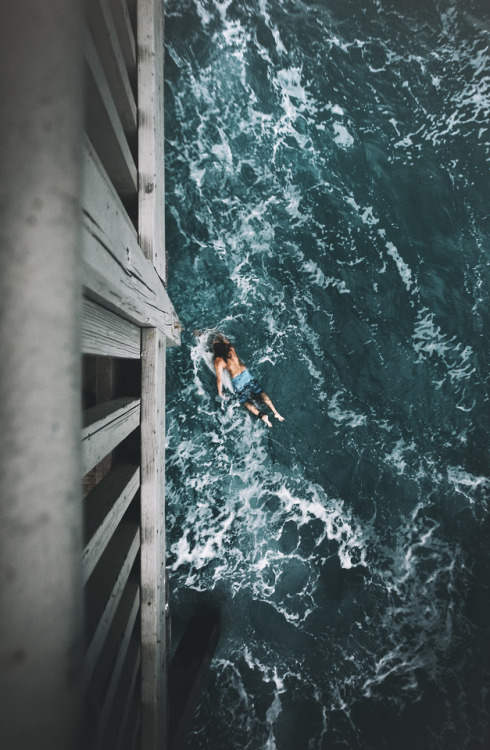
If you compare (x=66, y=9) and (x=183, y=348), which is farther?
(x=183, y=348)

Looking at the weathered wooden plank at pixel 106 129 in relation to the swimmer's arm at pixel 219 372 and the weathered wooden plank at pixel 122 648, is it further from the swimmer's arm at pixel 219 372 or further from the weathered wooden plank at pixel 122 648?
the swimmer's arm at pixel 219 372

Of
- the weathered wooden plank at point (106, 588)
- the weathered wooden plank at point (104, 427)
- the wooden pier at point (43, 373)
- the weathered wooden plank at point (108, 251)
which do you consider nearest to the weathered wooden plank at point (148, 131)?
the weathered wooden plank at point (108, 251)

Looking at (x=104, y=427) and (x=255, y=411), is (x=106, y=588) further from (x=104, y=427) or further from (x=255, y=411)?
(x=255, y=411)

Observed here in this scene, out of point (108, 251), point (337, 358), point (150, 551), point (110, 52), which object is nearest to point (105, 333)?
point (108, 251)

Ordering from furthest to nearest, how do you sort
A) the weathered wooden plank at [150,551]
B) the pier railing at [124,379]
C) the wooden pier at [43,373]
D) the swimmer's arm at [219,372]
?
the swimmer's arm at [219,372], the weathered wooden plank at [150,551], the pier railing at [124,379], the wooden pier at [43,373]

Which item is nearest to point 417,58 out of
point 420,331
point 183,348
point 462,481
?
point 420,331

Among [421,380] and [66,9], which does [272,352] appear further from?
[66,9]
